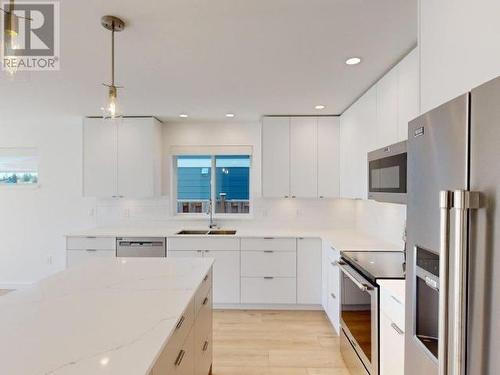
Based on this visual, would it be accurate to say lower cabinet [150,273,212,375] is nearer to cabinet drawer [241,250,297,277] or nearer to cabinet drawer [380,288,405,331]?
cabinet drawer [380,288,405,331]

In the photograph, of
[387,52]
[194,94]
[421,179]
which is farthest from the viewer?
[194,94]

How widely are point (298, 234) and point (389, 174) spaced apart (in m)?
1.93

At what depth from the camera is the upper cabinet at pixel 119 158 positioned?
3.78 metres

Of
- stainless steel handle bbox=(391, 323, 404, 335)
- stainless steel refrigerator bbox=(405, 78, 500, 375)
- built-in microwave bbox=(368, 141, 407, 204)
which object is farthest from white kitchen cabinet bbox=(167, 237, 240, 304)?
stainless steel refrigerator bbox=(405, 78, 500, 375)

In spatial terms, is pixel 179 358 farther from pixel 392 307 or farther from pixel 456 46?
pixel 456 46

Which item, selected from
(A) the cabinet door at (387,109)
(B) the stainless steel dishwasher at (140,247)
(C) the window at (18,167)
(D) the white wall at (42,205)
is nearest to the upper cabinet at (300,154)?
(A) the cabinet door at (387,109)

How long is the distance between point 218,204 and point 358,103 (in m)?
2.36

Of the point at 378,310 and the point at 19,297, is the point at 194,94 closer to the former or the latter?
the point at 19,297

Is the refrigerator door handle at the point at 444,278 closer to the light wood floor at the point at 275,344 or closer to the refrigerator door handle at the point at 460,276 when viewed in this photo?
the refrigerator door handle at the point at 460,276

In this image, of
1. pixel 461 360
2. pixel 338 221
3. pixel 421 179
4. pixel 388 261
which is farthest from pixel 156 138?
pixel 461 360

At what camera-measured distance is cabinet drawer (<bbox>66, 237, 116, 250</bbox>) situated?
3557mm

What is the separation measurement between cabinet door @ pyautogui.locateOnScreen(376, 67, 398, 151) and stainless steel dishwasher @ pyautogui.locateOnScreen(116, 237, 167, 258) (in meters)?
2.72

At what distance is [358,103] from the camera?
300 cm

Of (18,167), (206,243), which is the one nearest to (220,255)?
(206,243)
